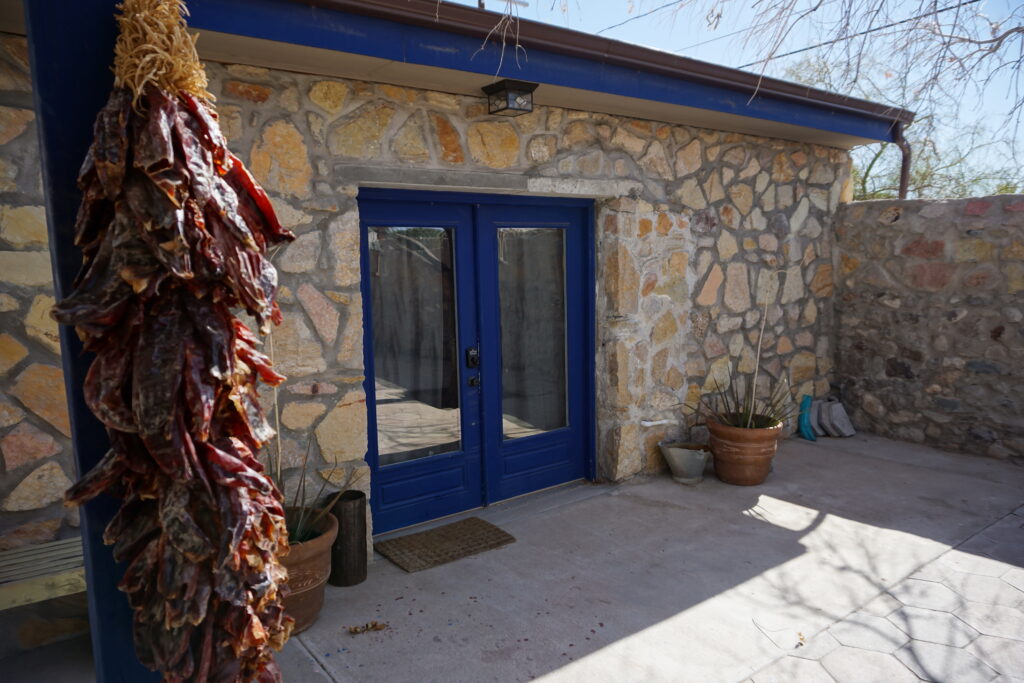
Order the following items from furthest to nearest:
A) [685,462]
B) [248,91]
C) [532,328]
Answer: [685,462], [532,328], [248,91]

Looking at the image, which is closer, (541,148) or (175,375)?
(175,375)

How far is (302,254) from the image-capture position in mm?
3139

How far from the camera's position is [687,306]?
4738mm

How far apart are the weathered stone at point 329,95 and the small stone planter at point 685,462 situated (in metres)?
2.94

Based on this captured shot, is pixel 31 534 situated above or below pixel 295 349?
below

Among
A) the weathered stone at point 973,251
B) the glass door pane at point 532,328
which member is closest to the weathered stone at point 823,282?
the weathered stone at point 973,251

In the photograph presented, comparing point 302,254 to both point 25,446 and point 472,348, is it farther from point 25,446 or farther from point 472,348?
point 25,446

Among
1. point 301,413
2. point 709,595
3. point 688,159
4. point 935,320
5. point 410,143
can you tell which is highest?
point 688,159

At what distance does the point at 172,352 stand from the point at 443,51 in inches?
89.5

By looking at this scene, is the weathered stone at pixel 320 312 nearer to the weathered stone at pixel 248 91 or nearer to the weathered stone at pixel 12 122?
the weathered stone at pixel 248 91

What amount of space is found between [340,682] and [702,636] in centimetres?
142

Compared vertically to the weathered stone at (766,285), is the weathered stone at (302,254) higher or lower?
higher

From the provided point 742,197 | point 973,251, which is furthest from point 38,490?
point 973,251

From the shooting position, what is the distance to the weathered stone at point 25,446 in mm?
2588
